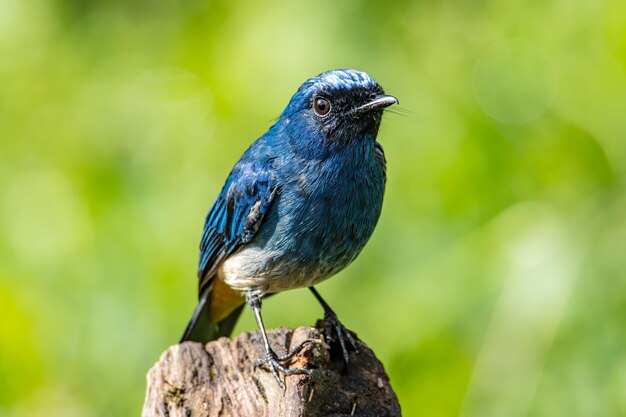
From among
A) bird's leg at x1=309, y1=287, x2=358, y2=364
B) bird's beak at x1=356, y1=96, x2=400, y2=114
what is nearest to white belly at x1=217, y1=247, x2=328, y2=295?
bird's leg at x1=309, y1=287, x2=358, y2=364

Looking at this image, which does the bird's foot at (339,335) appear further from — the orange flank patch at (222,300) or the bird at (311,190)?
the orange flank patch at (222,300)

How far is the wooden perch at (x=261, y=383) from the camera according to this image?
4.18 metres

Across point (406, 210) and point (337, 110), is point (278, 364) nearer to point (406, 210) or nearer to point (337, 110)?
point (337, 110)

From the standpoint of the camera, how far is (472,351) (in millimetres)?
5520

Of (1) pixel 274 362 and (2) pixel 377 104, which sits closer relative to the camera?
(1) pixel 274 362

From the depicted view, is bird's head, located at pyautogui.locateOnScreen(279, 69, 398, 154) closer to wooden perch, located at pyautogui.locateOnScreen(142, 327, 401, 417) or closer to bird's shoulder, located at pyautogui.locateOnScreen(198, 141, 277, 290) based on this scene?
bird's shoulder, located at pyautogui.locateOnScreen(198, 141, 277, 290)

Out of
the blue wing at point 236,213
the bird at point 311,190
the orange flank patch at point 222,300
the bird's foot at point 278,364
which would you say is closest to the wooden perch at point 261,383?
the bird's foot at point 278,364

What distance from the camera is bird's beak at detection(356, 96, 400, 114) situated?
466cm

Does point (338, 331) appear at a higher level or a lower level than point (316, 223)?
lower

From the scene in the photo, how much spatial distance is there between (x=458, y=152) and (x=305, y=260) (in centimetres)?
135

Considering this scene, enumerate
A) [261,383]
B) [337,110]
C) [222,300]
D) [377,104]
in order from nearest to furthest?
[261,383] → [377,104] → [337,110] → [222,300]

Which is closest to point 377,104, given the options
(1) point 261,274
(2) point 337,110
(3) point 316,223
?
(2) point 337,110

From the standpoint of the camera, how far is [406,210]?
5.88 metres

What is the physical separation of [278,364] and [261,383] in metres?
0.11
